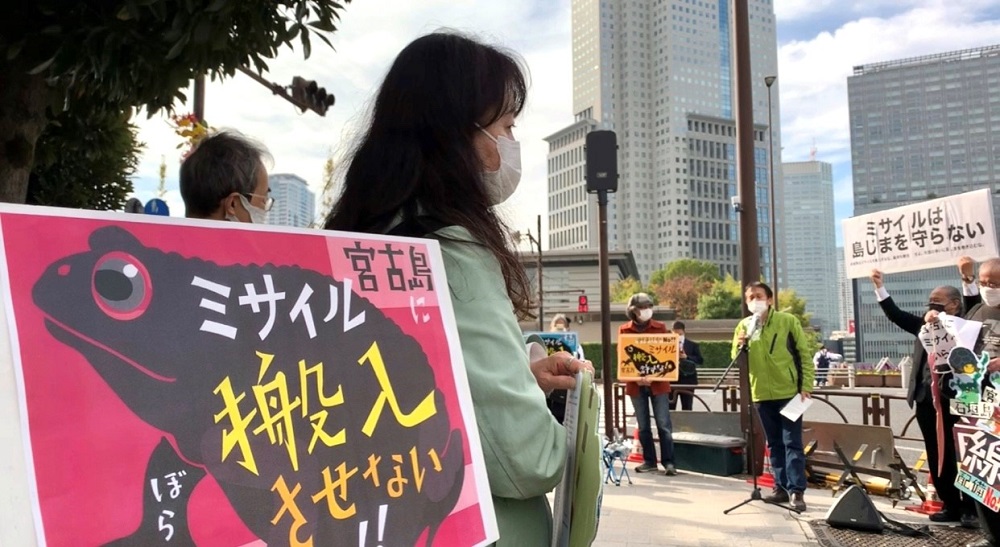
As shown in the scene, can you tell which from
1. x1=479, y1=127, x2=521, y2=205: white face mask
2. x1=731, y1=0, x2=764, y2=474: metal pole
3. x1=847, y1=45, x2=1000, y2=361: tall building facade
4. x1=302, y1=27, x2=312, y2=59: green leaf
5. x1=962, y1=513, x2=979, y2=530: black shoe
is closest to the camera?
x1=479, y1=127, x2=521, y2=205: white face mask

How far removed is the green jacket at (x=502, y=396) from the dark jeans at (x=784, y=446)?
5.86 m

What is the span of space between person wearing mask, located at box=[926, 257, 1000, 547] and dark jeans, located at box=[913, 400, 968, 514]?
0.22 ft

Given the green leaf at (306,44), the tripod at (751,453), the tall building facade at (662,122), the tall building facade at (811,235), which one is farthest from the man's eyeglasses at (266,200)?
the tall building facade at (811,235)

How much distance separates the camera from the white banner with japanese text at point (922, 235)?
21.1 ft

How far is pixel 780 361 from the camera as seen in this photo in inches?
265

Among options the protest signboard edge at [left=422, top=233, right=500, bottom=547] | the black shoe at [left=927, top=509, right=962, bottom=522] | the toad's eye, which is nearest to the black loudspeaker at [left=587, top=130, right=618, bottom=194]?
the black shoe at [left=927, top=509, right=962, bottom=522]

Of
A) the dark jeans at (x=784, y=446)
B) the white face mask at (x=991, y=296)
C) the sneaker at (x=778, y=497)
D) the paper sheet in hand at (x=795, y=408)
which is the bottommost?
the sneaker at (x=778, y=497)

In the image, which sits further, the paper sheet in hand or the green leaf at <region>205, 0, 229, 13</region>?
the paper sheet in hand

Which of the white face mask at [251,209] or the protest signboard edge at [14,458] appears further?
the white face mask at [251,209]

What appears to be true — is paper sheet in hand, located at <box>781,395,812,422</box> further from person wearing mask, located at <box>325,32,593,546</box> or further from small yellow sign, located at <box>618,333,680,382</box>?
person wearing mask, located at <box>325,32,593,546</box>

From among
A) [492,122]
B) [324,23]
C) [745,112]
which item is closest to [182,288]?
[492,122]

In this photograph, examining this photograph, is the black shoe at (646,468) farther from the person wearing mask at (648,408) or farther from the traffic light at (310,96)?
the traffic light at (310,96)

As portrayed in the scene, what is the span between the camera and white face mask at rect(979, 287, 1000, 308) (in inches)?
209

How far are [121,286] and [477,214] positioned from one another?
27.9 inches
